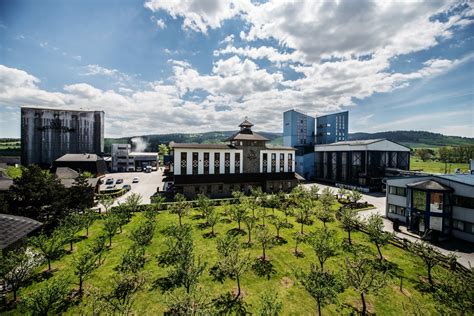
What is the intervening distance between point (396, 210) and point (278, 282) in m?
28.9

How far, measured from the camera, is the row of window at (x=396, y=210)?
3375 centimetres

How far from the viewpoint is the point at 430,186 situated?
2862 cm

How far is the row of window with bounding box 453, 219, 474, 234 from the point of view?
85.3ft

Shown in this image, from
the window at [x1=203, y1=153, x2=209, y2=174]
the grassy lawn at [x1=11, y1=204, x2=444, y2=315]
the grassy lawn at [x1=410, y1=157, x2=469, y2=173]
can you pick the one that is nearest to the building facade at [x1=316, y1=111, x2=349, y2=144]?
the grassy lawn at [x1=410, y1=157, x2=469, y2=173]

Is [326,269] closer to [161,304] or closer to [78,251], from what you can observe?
[161,304]

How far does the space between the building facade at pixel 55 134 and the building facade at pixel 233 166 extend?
6889 cm

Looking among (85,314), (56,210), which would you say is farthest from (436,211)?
(56,210)

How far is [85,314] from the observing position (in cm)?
1453

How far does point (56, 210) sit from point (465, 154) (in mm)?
182924

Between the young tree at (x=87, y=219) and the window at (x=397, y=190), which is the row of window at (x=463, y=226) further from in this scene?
the young tree at (x=87, y=219)

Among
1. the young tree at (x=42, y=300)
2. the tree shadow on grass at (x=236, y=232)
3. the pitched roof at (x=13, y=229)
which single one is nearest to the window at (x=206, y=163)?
the tree shadow on grass at (x=236, y=232)

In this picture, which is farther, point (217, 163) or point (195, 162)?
point (217, 163)

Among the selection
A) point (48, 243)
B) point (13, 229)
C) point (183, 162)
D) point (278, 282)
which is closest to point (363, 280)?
point (278, 282)

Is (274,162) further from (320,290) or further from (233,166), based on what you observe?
(320,290)
